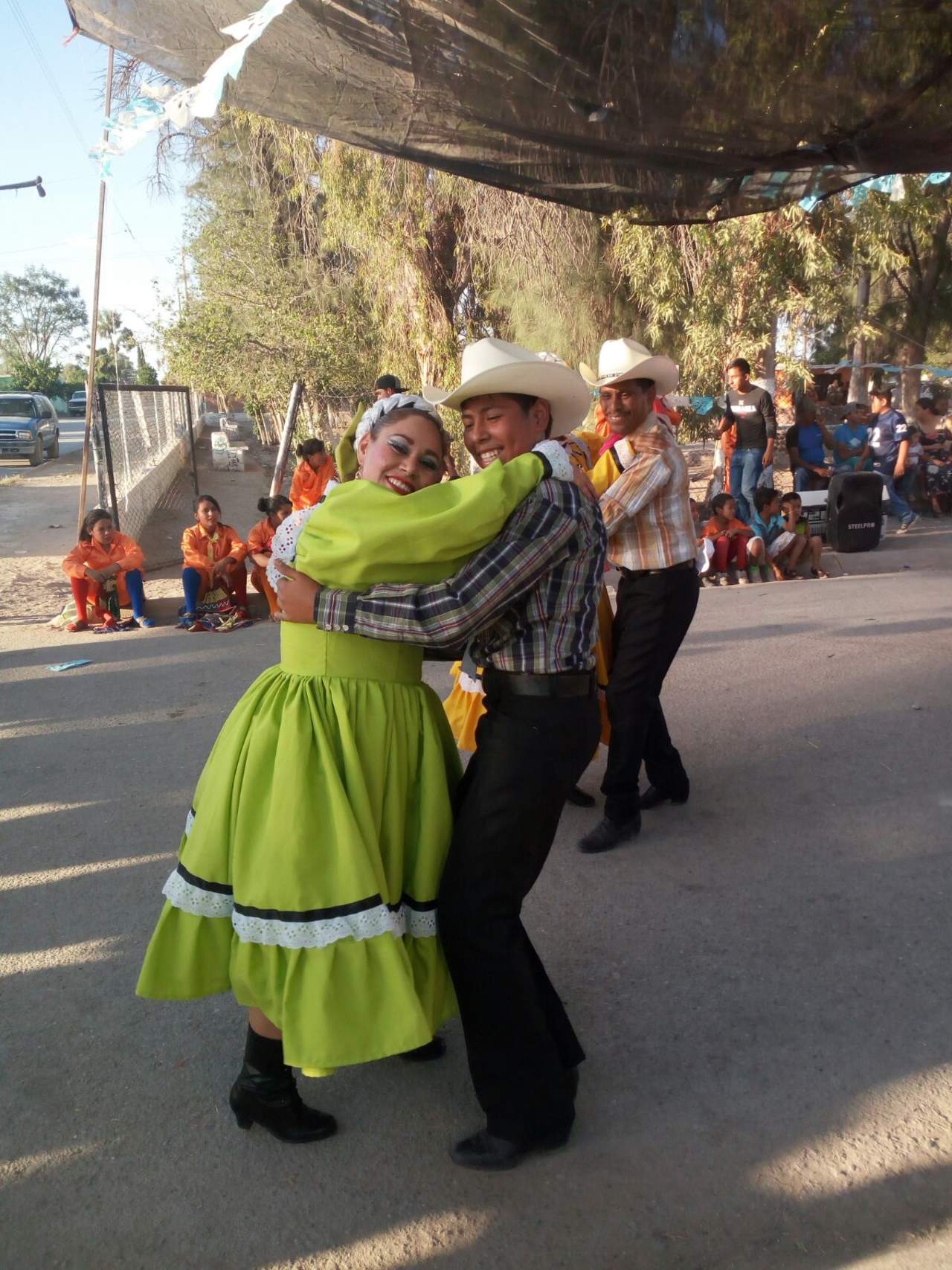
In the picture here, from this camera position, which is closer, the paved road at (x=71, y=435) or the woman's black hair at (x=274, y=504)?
the woman's black hair at (x=274, y=504)

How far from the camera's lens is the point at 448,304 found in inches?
569

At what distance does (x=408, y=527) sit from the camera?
2.11m

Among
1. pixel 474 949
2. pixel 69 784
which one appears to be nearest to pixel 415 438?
pixel 474 949

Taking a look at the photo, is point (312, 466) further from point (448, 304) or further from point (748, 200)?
point (748, 200)

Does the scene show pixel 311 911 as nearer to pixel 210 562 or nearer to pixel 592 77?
pixel 592 77

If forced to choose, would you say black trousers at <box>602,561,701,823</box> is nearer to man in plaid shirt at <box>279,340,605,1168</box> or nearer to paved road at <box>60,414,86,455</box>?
A: man in plaid shirt at <box>279,340,605,1168</box>

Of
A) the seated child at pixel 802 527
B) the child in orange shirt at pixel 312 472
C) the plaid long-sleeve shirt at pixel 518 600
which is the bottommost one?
the seated child at pixel 802 527

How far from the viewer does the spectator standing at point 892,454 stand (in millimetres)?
13672

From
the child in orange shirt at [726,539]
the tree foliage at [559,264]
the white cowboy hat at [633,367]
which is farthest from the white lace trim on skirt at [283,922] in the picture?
the tree foliage at [559,264]

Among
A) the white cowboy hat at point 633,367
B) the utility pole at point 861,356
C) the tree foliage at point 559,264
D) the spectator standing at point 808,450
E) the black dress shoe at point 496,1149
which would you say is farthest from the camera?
the utility pole at point 861,356

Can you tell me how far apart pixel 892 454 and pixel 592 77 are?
11.2 m

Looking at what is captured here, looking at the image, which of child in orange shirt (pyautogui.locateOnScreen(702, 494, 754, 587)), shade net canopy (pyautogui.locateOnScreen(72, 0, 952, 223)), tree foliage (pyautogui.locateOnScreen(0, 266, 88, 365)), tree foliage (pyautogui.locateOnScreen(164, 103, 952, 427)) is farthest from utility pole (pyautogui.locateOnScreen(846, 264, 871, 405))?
tree foliage (pyautogui.locateOnScreen(0, 266, 88, 365))

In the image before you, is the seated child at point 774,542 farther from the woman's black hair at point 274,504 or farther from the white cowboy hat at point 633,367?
the white cowboy hat at point 633,367

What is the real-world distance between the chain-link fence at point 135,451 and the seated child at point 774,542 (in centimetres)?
663
